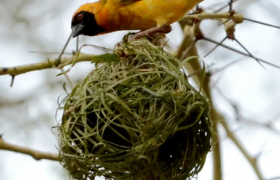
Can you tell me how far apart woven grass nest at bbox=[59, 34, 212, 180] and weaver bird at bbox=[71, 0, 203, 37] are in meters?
0.73

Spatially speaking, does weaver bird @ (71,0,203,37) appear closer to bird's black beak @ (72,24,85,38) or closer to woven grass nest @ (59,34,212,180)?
bird's black beak @ (72,24,85,38)

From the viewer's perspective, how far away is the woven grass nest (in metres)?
1.90

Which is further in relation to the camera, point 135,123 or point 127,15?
point 127,15

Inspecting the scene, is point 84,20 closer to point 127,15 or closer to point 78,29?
point 78,29

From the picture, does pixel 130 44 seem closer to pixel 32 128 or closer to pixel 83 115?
pixel 83 115

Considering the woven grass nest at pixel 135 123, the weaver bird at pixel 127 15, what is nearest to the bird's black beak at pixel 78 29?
the weaver bird at pixel 127 15

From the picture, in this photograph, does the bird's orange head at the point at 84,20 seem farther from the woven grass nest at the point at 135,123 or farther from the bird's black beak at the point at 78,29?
the woven grass nest at the point at 135,123

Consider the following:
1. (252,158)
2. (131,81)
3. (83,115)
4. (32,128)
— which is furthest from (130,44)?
(32,128)

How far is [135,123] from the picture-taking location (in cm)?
189

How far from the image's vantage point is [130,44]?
2.18 m

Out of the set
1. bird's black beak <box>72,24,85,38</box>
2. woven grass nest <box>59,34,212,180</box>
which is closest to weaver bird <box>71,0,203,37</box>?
bird's black beak <box>72,24,85,38</box>

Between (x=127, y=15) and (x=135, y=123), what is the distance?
1180 mm

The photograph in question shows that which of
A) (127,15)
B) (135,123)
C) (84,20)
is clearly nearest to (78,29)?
(84,20)

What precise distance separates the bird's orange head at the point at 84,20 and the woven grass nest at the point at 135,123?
2.64 feet
